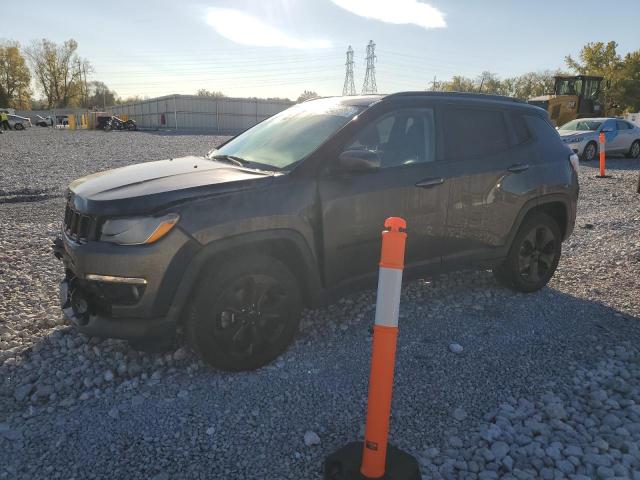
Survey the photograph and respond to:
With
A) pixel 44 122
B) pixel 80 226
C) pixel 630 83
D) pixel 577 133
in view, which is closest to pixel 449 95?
pixel 80 226

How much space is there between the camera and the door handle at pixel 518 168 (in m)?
4.29

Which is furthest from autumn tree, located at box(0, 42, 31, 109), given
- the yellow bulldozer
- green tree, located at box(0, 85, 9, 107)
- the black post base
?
the black post base

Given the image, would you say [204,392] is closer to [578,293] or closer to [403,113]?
[403,113]

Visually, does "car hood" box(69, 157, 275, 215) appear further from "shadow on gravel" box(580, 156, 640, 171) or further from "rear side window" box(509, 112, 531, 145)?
"shadow on gravel" box(580, 156, 640, 171)

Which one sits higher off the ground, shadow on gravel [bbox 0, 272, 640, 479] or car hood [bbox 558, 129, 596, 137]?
car hood [bbox 558, 129, 596, 137]

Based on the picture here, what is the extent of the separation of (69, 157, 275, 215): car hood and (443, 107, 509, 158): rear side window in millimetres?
1664

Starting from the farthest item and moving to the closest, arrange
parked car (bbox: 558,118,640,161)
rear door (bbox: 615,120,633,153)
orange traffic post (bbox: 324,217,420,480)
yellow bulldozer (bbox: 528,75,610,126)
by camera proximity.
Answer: yellow bulldozer (bbox: 528,75,610,126), rear door (bbox: 615,120,633,153), parked car (bbox: 558,118,640,161), orange traffic post (bbox: 324,217,420,480)

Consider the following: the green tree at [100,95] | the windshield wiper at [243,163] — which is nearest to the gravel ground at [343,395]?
the windshield wiper at [243,163]

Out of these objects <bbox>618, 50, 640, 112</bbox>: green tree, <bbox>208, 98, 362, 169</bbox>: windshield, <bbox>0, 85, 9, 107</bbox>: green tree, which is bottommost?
<bbox>208, 98, 362, 169</bbox>: windshield

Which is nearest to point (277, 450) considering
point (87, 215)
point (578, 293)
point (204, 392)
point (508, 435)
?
point (204, 392)

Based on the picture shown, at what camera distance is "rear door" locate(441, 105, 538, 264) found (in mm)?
4004

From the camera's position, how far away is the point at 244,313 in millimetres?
3150

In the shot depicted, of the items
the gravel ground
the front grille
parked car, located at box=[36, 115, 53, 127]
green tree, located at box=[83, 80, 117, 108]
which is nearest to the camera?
the gravel ground

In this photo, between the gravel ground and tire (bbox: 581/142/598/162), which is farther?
tire (bbox: 581/142/598/162)
